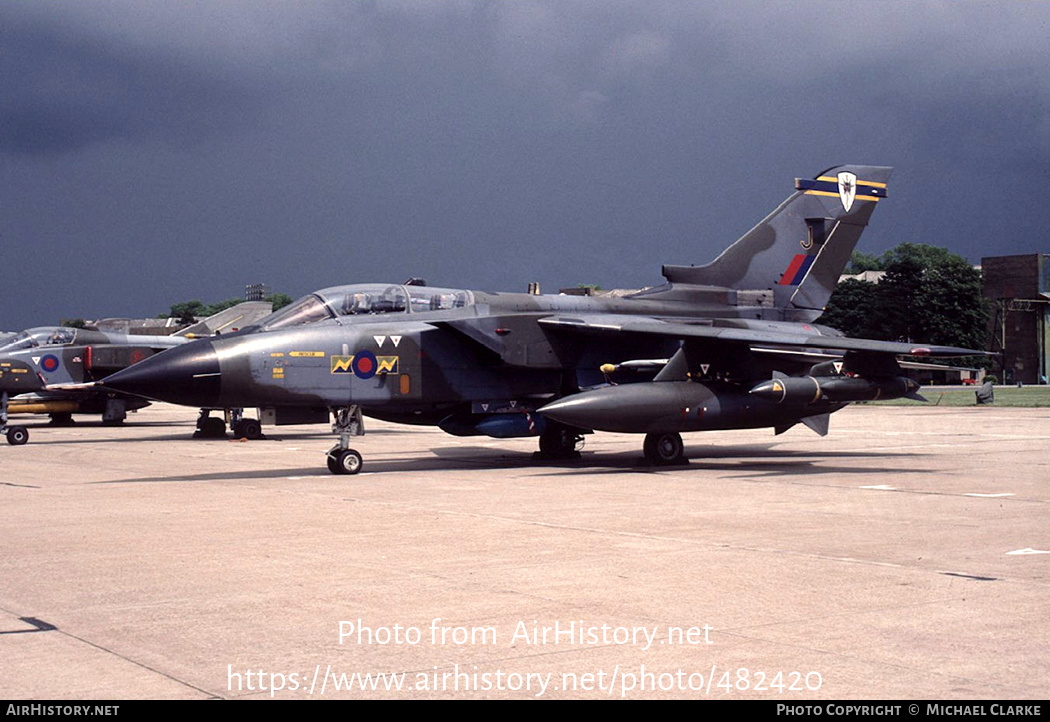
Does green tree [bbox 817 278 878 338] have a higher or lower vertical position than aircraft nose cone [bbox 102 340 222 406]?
higher

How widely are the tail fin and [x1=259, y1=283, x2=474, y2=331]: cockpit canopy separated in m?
4.76

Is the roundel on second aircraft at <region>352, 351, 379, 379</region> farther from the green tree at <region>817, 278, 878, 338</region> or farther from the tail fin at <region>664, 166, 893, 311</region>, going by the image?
the green tree at <region>817, 278, 878, 338</region>

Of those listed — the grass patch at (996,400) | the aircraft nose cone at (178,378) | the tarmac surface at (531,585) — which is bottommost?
the tarmac surface at (531,585)

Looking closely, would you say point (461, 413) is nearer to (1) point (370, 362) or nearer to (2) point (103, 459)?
(1) point (370, 362)

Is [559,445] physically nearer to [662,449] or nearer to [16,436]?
[662,449]

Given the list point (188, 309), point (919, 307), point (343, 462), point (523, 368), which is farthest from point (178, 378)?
point (188, 309)

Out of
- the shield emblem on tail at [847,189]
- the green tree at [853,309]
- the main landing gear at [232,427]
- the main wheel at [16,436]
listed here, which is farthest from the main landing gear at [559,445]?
the green tree at [853,309]

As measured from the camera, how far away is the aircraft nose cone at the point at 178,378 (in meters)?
13.8

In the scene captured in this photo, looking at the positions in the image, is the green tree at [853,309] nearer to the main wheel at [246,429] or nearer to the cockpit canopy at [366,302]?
the main wheel at [246,429]

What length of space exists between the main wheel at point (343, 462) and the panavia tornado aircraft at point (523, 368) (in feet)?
0.05

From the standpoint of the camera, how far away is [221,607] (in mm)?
6582

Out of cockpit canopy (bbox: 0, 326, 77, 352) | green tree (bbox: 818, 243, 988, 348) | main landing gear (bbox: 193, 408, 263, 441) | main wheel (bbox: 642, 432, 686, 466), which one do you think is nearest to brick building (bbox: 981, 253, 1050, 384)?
green tree (bbox: 818, 243, 988, 348)

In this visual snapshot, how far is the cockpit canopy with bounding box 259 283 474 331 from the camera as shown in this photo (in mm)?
15672

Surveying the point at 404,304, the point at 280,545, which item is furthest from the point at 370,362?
the point at 280,545
